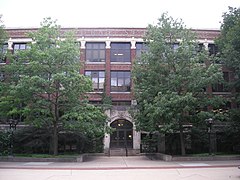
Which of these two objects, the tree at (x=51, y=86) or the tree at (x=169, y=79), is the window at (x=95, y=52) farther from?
the tree at (x=51, y=86)

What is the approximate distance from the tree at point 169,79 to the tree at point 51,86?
188 inches

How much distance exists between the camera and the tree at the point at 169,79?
20047 millimetres

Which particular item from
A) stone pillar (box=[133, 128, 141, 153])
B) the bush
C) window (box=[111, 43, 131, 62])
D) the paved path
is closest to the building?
window (box=[111, 43, 131, 62])

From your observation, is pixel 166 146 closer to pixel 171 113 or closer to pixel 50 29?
pixel 171 113

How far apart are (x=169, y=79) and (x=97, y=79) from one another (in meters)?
11.9

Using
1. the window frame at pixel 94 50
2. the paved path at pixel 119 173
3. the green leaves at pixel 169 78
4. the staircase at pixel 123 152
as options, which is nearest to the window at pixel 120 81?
the window frame at pixel 94 50

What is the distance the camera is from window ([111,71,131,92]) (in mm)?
31281

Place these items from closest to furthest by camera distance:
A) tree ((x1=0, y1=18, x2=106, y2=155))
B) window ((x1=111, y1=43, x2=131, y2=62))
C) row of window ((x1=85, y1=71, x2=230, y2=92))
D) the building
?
tree ((x1=0, y1=18, x2=106, y2=155))
the building
row of window ((x1=85, y1=71, x2=230, y2=92))
window ((x1=111, y1=43, x2=131, y2=62))

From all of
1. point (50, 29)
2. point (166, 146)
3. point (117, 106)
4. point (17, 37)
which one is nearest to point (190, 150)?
point (166, 146)

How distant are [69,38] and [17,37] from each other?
14.0m

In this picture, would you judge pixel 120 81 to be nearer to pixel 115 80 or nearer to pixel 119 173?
pixel 115 80

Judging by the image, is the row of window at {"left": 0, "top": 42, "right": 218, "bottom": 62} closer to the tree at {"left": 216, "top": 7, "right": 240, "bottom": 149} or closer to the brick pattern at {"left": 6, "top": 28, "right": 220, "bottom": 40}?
the brick pattern at {"left": 6, "top": 28, "right": 220, "bottom": 40}

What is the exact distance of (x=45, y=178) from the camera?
11.6 metres

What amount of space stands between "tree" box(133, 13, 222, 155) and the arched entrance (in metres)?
7.05
